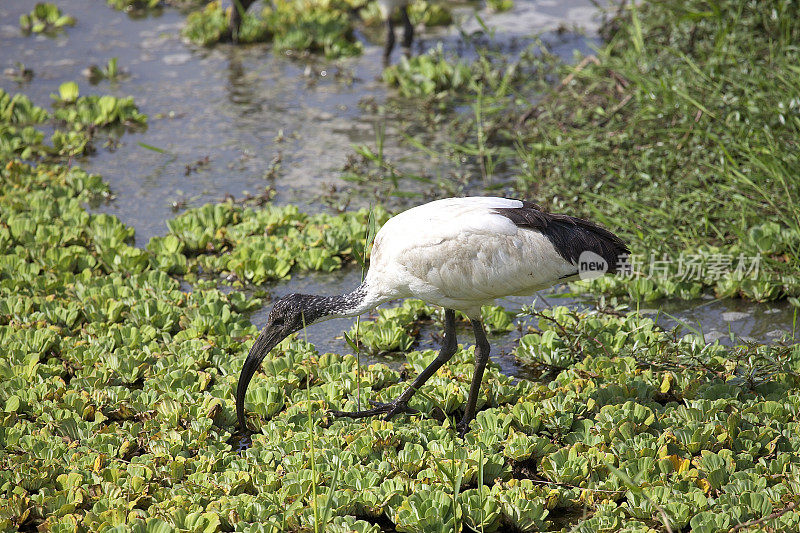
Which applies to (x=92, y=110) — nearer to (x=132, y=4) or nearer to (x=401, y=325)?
(x=132, y=4)

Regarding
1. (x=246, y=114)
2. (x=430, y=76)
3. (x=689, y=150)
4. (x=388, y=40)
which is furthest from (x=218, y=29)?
(x=689, y=150)

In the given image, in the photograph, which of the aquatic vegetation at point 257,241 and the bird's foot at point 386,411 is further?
the aquatic vegetation at point 257,241

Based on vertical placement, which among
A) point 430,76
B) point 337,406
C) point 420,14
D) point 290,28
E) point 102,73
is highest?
point 420,14

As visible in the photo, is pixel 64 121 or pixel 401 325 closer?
pixel 401 325

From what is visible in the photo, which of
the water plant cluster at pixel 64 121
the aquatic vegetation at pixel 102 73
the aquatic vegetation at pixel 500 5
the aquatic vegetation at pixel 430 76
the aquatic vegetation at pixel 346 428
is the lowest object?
the aquatic vegetation at pixel 346 428

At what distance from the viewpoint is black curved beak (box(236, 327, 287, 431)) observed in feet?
11.8

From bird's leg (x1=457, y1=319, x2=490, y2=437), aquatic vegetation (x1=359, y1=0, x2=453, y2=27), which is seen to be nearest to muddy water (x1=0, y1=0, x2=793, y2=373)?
aquatic vegetation (x1=359, y1=0, x2=453, y2=27)

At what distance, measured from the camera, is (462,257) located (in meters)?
3.53

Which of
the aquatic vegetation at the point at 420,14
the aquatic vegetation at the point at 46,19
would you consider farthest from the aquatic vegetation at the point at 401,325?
the aquatic vegetation at the point at 46,19

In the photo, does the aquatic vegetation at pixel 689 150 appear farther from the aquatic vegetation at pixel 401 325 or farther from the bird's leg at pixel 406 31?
the bird's leg at pixel 406 31

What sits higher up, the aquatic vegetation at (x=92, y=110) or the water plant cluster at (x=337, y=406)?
the aquatic vegetation at (x=92, y=110)

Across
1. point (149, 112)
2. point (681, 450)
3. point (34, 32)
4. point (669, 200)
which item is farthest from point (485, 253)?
point (34, 32)

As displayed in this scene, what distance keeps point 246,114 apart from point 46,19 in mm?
3874

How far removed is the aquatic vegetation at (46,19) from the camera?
986 cm
